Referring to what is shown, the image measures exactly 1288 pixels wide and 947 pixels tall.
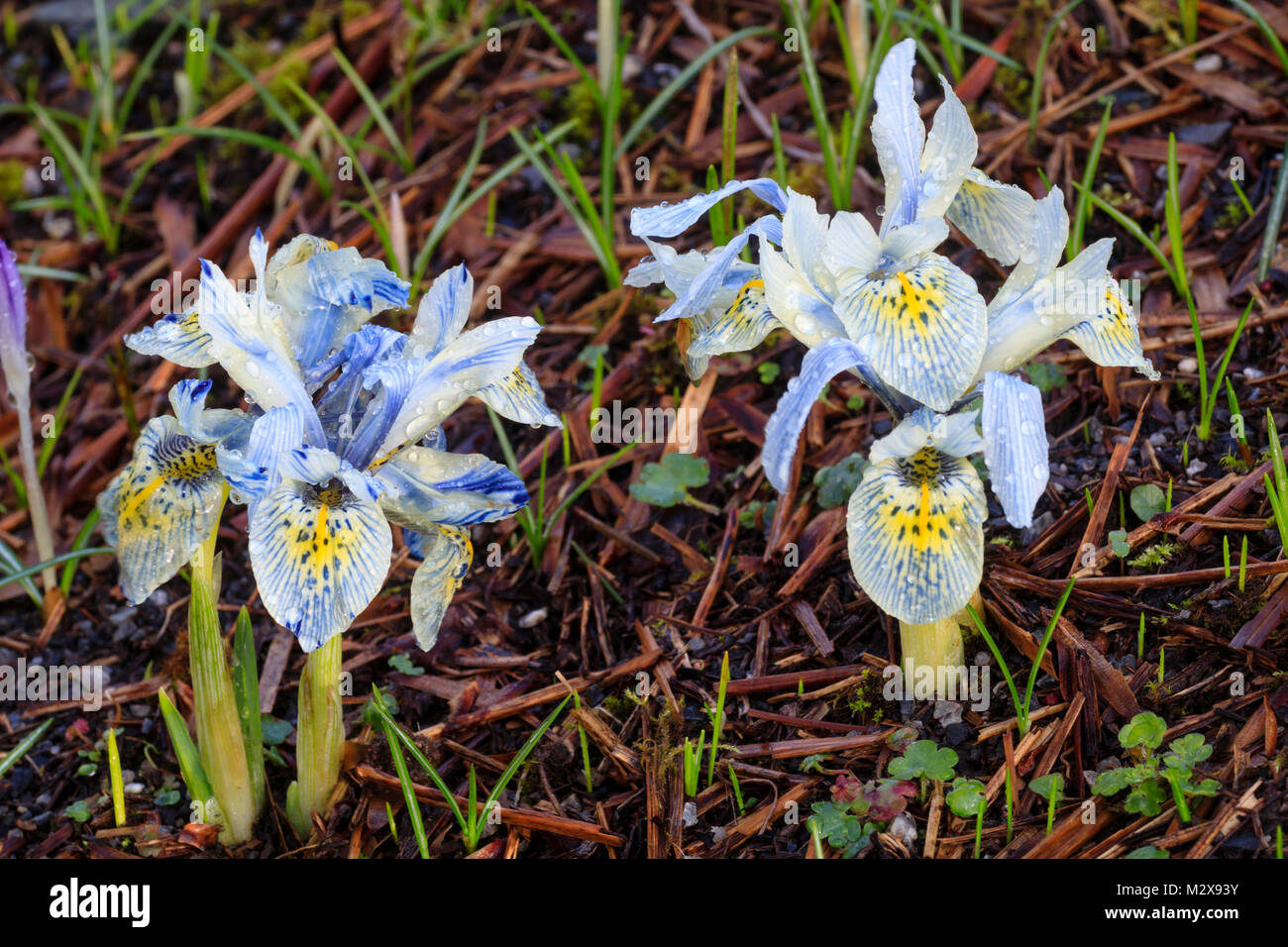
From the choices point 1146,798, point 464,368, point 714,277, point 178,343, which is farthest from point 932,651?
point 178,343

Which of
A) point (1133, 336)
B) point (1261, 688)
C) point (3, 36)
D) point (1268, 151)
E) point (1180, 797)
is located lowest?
point (1180, 797)

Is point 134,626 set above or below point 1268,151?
below

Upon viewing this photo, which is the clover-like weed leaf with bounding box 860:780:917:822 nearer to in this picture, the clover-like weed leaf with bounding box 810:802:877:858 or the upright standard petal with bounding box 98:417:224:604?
the clover-like weed leaf with bounding box 810:802:877:858

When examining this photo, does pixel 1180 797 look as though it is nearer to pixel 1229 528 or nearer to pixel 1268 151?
pixel 1229 528

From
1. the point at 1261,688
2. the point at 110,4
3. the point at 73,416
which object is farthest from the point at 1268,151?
the point at 110,4

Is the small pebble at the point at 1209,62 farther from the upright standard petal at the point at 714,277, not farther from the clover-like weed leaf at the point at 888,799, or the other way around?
the clover-like weed leaf at the point at 888,799

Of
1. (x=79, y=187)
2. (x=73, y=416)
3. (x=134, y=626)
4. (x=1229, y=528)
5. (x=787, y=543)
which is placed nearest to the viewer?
(x=1229, y=528)

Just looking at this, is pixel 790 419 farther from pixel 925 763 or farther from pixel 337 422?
pixel 337 422
